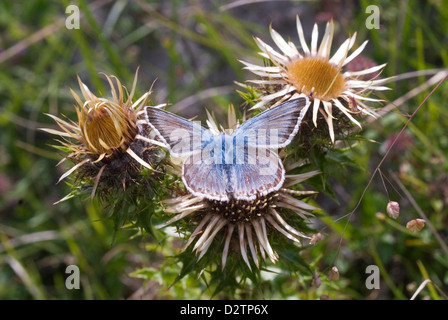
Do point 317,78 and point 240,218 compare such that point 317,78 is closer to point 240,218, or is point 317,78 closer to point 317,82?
point 317,82

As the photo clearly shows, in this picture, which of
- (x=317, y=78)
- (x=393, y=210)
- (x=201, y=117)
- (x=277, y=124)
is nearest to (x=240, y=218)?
(x=277, y=124)

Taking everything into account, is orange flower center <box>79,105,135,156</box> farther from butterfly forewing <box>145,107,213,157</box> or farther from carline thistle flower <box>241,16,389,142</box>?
carline thistle flower <box>241,16,389,142</box>

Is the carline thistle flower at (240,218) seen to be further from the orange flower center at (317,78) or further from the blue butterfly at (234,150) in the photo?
the orange flower center at (317,78)

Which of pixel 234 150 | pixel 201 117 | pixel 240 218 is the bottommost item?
pixel 240 218

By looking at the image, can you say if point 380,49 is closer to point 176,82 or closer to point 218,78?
point 218,78

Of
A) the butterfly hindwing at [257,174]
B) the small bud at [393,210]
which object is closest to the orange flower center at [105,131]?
the butterfly hindwing at [257,174]
